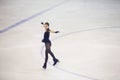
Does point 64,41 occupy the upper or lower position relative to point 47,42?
lower

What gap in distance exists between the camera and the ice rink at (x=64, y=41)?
738cm

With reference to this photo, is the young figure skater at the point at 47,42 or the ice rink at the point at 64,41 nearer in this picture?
the young figure skater at the point at 47,42

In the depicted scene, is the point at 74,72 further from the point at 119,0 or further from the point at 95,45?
the point at 119,0

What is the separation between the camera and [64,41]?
388 inches

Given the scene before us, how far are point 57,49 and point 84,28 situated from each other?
2801 mm

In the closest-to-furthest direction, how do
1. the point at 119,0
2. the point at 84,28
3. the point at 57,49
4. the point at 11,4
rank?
the point at 57,49 → the point at 84,28 → the point at 11,4 → the point at 119,0

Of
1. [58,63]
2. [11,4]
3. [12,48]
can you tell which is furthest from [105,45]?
[11,4]

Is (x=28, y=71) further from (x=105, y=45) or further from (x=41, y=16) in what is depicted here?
(x=41, y=16)

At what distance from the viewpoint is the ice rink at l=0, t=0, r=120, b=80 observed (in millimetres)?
7380

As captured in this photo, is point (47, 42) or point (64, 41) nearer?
point (47, 42)

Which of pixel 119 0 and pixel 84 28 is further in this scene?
pixel 119 0

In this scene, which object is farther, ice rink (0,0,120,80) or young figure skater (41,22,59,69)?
ice rink (0,0,120,80)

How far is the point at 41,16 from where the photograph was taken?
44.5 feet

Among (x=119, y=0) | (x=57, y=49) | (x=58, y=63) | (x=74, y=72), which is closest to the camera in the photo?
(x=74, y=72)
